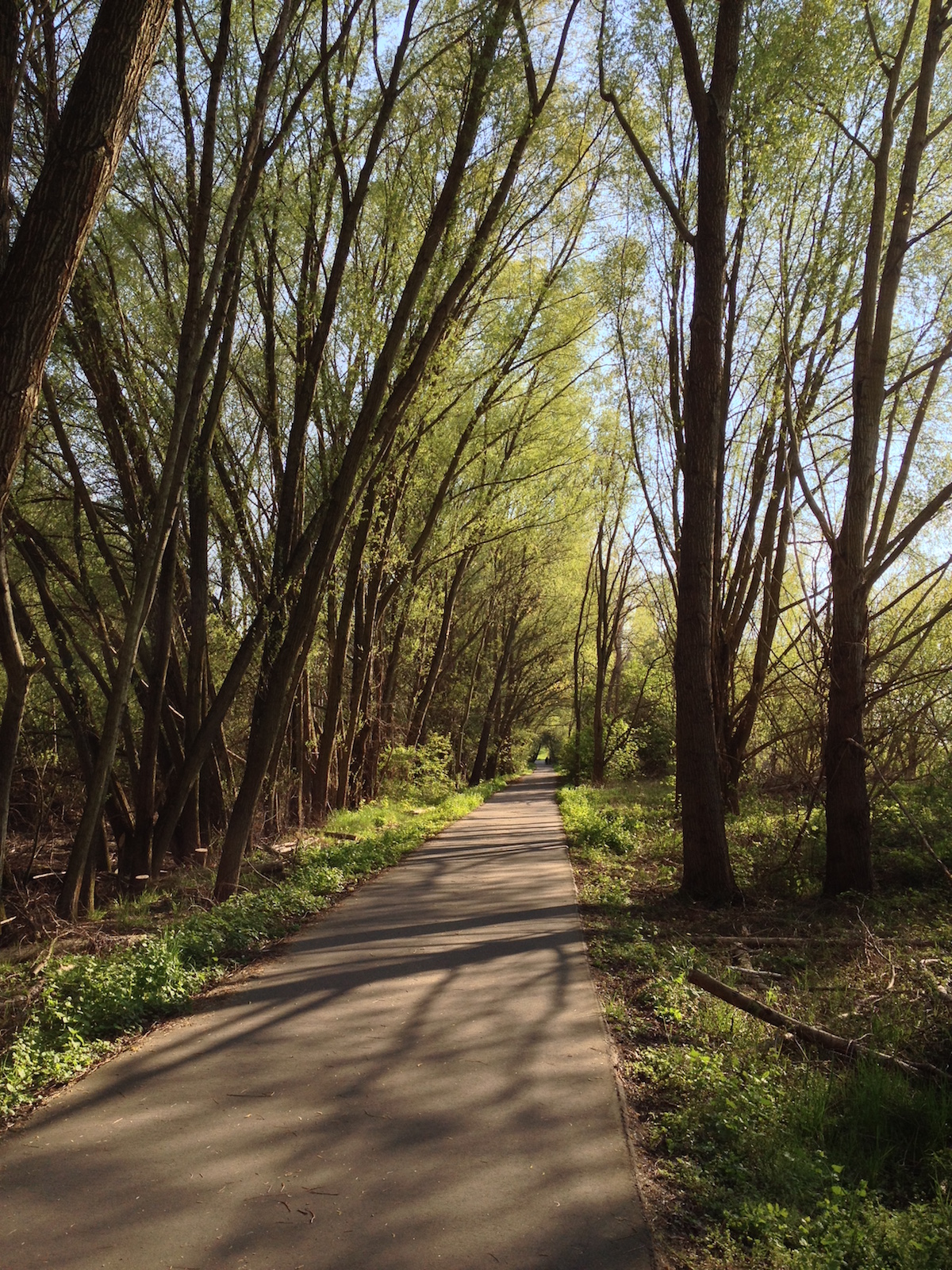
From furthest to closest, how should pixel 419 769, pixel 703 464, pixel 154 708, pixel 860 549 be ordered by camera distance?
pixel 419 769 → pixel 154 708 → pixel 703 464 → pixel 860 549

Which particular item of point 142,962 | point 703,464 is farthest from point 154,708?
point 703,464

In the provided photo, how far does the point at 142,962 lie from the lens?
4.76m

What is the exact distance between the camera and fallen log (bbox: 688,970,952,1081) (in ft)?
11.5

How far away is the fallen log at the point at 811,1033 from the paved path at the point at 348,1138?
69 cm

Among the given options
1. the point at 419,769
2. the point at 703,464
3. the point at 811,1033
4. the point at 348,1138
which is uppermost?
the point at 703,464

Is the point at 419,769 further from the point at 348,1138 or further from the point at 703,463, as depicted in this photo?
the point at 348,1138

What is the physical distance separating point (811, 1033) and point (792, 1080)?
47cm

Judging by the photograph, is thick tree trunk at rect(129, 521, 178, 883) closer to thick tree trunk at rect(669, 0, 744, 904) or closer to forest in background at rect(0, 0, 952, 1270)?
forest in background at rect(0, 0, 952, 1270)

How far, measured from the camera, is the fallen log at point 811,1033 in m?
3.51

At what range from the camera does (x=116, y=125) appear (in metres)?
3.53

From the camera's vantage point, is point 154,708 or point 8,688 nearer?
point 8,688

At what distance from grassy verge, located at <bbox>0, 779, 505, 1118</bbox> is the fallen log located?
9.90 feet

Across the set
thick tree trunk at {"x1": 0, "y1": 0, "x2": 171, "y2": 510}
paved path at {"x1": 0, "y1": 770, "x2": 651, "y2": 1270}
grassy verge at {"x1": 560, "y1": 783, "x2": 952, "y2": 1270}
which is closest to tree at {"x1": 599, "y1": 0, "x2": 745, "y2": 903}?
grassy verge at {"x1": 560, "y1": 783, "x2": 952, "y2": 1270}

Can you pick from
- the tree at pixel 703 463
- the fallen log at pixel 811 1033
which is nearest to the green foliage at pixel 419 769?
the tree at pixel 703 463
